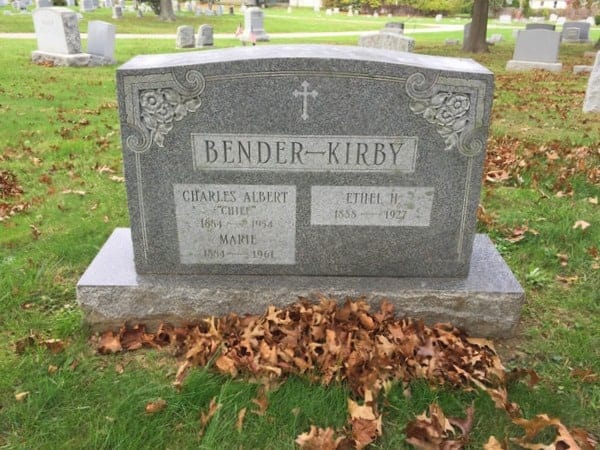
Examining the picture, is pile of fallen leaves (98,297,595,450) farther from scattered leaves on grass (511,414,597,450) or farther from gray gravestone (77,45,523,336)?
gray gravestone (77,45,523,336)

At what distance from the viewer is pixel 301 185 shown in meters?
3.26

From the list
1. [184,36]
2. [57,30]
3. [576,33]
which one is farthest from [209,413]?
[576,33]

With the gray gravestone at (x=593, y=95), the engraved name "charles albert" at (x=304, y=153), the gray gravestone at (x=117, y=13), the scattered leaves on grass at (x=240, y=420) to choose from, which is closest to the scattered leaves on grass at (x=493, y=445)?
the scattered leaves on grass at (x=240, y=420)

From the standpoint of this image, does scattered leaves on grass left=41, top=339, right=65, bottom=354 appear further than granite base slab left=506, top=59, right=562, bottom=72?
No

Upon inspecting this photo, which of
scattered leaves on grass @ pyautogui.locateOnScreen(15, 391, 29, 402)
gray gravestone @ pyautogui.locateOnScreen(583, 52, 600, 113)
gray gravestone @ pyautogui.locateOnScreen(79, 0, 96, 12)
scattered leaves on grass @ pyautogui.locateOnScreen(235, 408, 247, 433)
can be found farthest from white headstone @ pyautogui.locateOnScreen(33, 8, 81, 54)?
gray gravestone @ pyautogui.locateOnScreen(79, 0, 96, 12)

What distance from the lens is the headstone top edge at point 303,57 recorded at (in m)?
3.03

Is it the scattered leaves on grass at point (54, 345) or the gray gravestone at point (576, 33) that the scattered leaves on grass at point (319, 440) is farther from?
the gray gravestone at point (576, 33)

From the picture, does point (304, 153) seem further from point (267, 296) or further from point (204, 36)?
point (204, 36)

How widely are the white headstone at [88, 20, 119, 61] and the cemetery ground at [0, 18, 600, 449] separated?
886 cm

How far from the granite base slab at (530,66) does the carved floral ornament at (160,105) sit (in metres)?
15.4

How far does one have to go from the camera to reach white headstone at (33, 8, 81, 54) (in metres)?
14.2

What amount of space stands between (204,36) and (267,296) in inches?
798

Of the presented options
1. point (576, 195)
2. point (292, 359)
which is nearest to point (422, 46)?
point (576, 195)

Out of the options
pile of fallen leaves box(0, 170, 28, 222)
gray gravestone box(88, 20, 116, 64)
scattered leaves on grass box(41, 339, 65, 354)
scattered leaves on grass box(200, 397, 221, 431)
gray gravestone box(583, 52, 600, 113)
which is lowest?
scattered leaves on grass box(200, 397, 221, 431)
